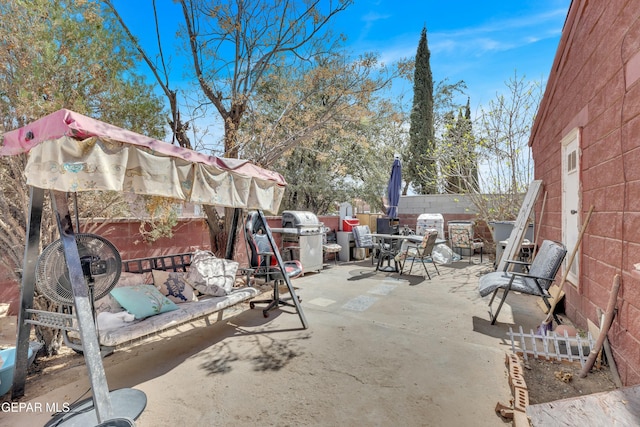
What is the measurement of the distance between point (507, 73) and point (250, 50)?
701 cm

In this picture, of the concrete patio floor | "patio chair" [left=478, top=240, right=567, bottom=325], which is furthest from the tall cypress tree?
the concrete patio floor

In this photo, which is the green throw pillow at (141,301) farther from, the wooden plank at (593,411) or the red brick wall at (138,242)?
the wooden plank at (593,411)

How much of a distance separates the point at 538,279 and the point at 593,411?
2317 millimetres

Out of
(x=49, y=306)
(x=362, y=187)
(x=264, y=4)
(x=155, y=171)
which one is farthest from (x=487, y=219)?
(x=49, y=306)

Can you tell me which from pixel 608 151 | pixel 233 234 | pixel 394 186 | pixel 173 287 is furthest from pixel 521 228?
pixel 173 287

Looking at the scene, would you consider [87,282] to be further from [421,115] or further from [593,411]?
[421,115]

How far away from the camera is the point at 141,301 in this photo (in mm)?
2994

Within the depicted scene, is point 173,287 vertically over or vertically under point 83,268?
under

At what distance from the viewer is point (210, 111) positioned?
6422 mm

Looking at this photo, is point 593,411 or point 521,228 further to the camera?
point 521,228

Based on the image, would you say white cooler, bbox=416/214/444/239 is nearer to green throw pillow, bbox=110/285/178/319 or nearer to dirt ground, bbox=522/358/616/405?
dirt ground, bbox=522/358/616/405

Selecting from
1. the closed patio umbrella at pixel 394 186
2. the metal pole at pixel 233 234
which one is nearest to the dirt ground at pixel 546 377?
the metal pole at pixel 233 234

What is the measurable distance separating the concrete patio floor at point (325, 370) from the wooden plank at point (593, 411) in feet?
1.24

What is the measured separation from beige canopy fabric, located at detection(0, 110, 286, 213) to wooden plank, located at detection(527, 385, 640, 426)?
10.0 feet
